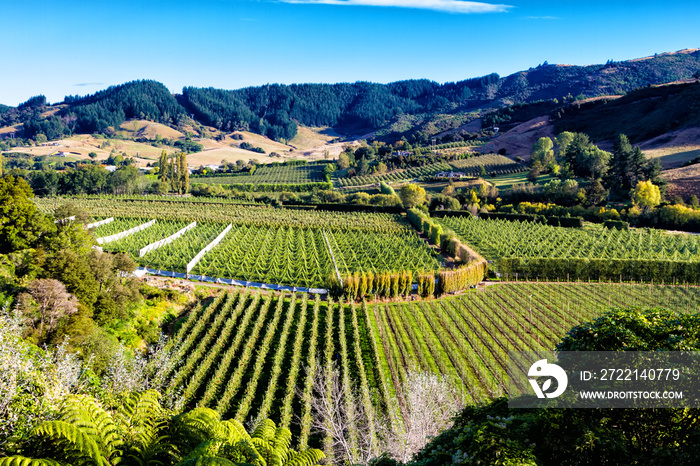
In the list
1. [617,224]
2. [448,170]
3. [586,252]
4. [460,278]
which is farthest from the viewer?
[448,170]

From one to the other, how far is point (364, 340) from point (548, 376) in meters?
15.4

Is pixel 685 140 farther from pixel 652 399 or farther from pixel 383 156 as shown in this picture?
pixel 652 399

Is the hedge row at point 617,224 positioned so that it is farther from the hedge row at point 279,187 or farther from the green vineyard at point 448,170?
the hedge row at point 279,187

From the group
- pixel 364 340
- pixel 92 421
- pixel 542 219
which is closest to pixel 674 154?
pixel 542 219

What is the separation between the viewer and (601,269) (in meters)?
34.3

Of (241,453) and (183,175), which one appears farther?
(183,175)

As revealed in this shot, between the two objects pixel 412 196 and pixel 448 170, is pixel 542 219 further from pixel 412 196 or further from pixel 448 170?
pixel 448 170

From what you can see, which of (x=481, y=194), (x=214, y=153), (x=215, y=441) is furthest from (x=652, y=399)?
(x=214, y=153)

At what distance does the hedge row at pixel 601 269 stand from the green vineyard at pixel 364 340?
1.30m

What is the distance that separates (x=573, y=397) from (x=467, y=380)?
40.2 ft

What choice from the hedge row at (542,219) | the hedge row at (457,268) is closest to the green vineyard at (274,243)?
the hedge row at (457,268)

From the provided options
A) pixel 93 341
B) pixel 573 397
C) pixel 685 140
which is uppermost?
pixel 685 140

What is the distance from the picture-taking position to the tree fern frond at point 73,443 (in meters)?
6.11

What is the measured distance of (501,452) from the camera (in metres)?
6.28
